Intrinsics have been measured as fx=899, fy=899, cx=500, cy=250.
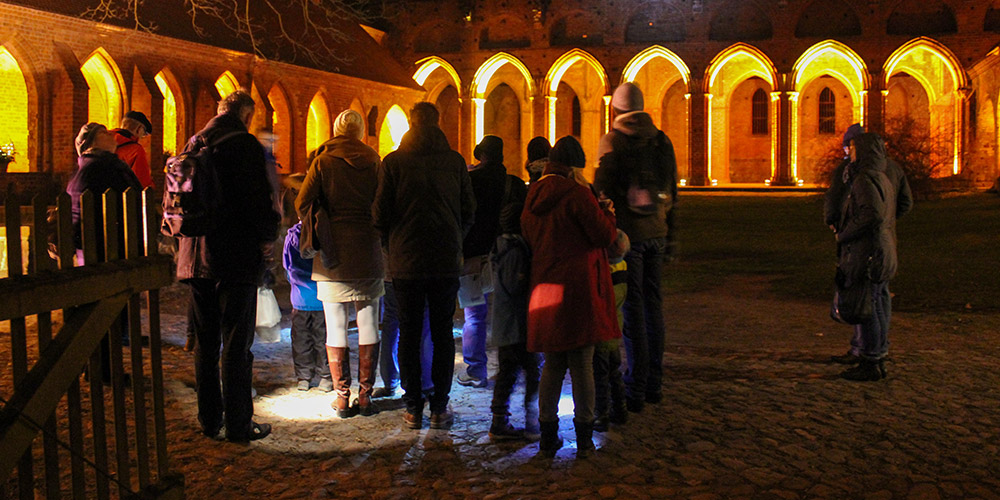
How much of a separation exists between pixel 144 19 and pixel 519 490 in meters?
20.5

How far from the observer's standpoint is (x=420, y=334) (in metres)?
5.03

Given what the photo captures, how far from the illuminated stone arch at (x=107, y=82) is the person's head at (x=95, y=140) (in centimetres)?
1544

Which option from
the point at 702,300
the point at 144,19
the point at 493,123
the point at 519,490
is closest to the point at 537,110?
the point at 493,123

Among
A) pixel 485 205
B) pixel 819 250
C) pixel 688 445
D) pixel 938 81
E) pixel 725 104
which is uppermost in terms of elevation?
pixel 938 81

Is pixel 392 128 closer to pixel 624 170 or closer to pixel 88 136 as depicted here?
pixel 88 136

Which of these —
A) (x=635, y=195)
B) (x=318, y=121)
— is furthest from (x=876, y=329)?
(x=318, y=121)

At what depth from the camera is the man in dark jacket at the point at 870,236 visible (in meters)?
5.92

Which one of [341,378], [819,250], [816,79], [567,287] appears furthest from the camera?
[816,79]

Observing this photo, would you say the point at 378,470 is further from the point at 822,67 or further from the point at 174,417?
the point at 822,67

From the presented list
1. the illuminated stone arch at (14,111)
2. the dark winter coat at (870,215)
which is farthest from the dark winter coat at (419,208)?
the illuminated stone arch at (14,111)

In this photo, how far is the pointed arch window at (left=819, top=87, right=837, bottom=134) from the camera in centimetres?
3575

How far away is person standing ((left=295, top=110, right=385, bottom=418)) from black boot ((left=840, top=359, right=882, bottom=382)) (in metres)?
3.20

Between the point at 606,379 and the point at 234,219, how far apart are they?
2.11 m

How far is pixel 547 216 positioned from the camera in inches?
176
